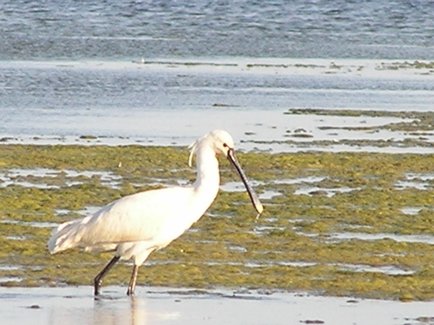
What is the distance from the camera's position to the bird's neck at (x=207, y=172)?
1191 centimetres

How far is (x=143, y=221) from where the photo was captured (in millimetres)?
11719

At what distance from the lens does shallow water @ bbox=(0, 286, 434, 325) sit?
10.8 m

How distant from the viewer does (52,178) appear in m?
17.9

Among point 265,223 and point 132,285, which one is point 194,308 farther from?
point 265,223

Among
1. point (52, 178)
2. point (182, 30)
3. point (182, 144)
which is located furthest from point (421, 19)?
point (52, 178)

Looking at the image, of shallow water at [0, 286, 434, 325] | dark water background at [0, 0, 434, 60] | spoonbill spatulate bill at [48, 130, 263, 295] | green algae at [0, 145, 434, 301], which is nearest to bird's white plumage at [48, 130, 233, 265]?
spoonbill spatulate bill at [48, 130, 263, 295]

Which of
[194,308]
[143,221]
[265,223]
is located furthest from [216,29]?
[194,308]

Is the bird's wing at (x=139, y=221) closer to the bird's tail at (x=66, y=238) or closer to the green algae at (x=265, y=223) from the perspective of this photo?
the bird's tail at (x=66, y=238)

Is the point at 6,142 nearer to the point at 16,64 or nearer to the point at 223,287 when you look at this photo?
the point at 223,287

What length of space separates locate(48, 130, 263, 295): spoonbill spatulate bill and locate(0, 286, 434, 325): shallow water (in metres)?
0.27

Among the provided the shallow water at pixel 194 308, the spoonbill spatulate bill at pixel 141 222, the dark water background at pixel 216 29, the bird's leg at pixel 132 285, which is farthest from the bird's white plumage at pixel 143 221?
the dark water background at pixel 216 29

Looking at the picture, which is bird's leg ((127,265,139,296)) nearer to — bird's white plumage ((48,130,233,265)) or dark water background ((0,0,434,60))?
bird's white plumage ((48,130,233,265))

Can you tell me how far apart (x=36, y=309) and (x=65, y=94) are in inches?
677

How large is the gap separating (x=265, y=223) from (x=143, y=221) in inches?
143
